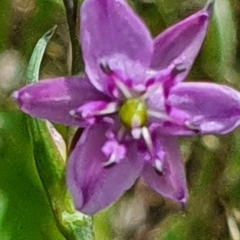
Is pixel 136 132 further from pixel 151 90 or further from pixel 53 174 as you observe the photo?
pixel 53 174

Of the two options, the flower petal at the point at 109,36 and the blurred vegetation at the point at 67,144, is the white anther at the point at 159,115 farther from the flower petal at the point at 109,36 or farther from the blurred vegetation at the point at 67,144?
the blurred vegetation at the point at 67,144

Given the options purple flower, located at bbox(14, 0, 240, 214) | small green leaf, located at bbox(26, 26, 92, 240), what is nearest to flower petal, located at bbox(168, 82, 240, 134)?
purple flower, located at bbox(14, 0, 240, 214)

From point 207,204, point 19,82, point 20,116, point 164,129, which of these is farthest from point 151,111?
point 19,82

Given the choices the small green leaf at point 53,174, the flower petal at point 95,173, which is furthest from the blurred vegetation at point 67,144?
the flower petal at point 95,173

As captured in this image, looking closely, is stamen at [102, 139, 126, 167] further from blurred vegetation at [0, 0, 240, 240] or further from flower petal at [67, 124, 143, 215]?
blurred vegetation at [0, 0, 240, 240]

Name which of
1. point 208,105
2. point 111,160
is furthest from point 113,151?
point 208,105
